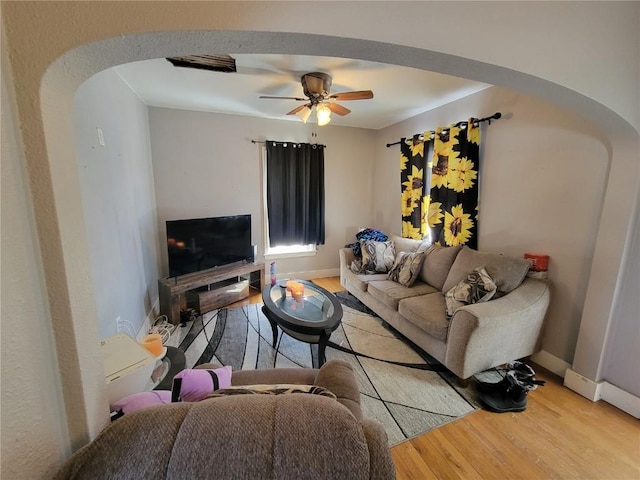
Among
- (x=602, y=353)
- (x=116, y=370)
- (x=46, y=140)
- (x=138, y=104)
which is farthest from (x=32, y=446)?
(x=138, y=104)

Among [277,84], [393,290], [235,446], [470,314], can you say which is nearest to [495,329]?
[470,314]

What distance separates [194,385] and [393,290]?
6.83 feet

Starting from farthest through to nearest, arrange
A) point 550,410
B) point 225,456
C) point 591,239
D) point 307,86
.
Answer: point 307,86 < point 591,239 < point 550,410 < point 225,456

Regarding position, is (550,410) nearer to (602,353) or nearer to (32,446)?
(602,353)

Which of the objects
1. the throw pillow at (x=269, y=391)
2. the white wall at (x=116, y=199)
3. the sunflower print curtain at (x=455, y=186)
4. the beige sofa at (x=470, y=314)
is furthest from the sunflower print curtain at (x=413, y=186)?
the white wall at (x=116, y=199)

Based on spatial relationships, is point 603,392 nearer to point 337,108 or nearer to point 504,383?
point 504,383

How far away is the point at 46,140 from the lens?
0.60 m

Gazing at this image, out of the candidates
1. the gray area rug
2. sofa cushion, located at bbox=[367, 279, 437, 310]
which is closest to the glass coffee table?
the gray area rug

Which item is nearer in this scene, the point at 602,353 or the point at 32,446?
the point at 32,446

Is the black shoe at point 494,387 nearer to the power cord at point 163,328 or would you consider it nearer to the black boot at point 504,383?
the black boot at point 504,383

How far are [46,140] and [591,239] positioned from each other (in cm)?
287

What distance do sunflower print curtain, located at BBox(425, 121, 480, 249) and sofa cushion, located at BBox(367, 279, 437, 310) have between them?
0.63 metres

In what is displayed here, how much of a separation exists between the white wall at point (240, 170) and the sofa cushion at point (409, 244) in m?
1.08

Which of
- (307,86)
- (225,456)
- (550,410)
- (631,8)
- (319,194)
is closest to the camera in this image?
(225,456)
